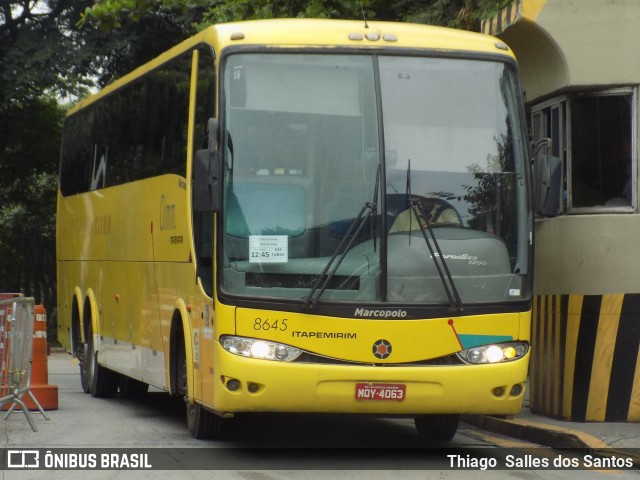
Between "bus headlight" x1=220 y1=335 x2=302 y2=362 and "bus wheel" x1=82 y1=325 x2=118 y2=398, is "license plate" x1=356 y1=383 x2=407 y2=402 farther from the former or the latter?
"bus wheel" x1=82 y1=325 x2=118 y2=398

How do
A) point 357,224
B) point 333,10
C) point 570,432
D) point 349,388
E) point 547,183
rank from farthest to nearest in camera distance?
point 333,10, point 570,432, point 547,183, point 357,224, point 349,388

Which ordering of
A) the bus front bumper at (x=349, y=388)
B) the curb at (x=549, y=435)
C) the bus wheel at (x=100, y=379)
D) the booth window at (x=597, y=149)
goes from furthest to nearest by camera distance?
the bus wheel at (x=100, y=379) < the booth window at (x=597, y=149) < the curb at (x=549, y=435) < the bus front bumper at (x=349, y=388)

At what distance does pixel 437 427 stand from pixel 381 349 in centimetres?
212

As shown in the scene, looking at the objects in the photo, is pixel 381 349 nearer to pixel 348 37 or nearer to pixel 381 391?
pixel 381 391

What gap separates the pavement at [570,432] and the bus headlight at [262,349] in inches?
108

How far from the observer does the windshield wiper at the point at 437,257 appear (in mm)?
10227

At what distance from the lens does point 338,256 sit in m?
10.1

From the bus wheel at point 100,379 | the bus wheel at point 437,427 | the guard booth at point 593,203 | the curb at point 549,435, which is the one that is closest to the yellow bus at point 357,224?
the curb at point 549,435

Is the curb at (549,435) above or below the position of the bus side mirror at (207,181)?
below

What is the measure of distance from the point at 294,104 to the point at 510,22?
356 centimetres

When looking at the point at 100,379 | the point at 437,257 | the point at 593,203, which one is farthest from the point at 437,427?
the point at 100,379

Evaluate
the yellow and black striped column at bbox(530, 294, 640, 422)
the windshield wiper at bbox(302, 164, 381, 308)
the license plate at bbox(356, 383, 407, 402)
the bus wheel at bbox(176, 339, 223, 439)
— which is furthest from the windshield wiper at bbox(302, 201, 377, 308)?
the yellow and black striped column at bbox(530, 294, 640, 422)

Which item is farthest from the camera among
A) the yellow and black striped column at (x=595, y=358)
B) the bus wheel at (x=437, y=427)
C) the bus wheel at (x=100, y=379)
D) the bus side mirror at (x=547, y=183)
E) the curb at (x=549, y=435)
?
the bus wheel at (x=100, y=379)

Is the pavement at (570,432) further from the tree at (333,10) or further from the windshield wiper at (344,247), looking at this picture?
the tree at (333,10)
